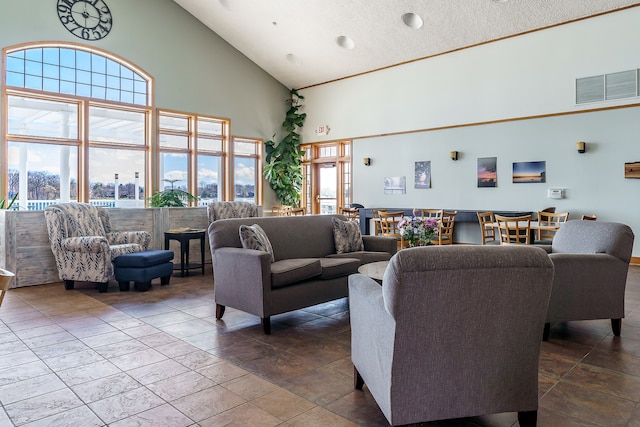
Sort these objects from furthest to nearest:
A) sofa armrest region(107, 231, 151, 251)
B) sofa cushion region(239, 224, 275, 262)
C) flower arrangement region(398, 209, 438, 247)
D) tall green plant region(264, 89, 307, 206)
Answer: tall green plant region(264, 89, 307, 206), sofa armrest region(107, 231, 151, 251), flower arrangement region(398, 209, 438, 247), sofa cushion region(239, 224, 275, 262)

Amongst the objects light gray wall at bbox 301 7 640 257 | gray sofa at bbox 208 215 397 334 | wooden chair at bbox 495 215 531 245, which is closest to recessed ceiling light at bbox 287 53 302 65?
light gray wall at bbox 301 7 640 257

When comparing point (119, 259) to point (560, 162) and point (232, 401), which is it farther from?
point (560, 162)

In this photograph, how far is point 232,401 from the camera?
2342 millimetres

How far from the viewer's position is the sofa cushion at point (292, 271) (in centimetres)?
352

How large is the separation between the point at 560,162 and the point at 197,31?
784cm

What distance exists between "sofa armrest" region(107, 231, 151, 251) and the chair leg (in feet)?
16.9

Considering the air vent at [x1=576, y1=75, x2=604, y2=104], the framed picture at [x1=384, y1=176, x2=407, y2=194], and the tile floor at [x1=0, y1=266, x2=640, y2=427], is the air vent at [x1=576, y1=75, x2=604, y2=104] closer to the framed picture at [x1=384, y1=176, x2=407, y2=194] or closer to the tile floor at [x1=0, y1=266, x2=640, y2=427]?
the framed picture at [x1=384, y1=176, x2=407, y2=194]

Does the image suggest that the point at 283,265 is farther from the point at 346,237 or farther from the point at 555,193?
the point at 555,193

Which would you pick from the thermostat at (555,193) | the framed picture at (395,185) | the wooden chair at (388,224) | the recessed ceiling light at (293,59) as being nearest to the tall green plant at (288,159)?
the recessed ceiling light at (293,59)

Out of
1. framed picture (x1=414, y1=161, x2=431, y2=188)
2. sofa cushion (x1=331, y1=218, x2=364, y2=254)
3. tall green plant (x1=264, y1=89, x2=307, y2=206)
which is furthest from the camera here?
tall green plant (x1=264, y1=89, x2=307, y2=206)

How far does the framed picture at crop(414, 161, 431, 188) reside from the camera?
9.00m

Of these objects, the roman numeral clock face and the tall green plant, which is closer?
the roman numeral clock face

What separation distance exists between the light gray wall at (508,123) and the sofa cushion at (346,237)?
14.6 ft

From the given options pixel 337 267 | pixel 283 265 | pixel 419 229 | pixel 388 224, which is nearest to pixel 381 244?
pixel 419 229
